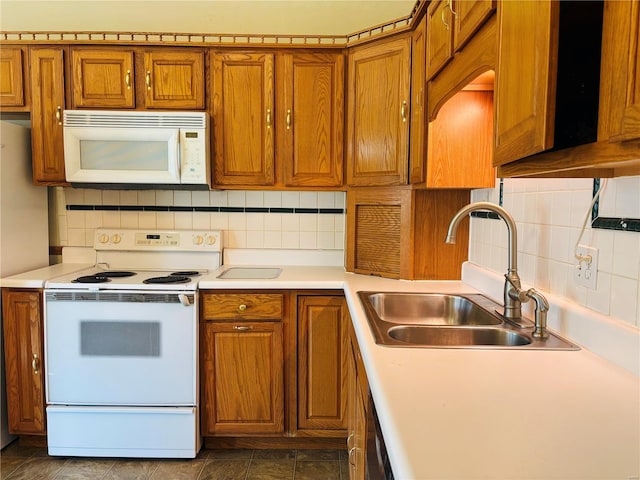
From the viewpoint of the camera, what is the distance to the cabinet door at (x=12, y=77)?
239 centimetres

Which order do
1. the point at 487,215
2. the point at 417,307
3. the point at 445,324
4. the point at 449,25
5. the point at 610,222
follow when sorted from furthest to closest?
the point at 487,215, the point at 417,307, the point at 445,324, the point at 449,25, the point at 610,222

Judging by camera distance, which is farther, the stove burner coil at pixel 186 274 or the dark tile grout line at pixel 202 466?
the stove burner coil at pixel 186 274

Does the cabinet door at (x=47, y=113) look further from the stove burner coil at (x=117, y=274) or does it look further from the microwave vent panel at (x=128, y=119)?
the stove burner coil at (x=117, y=274)

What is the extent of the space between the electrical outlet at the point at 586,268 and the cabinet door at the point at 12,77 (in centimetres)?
276

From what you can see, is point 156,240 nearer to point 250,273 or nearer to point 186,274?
point 186,274

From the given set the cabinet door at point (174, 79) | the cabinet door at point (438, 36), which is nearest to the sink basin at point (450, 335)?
the cabinet door at point (438, 36)

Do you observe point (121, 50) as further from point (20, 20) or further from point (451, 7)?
point (451, 7)

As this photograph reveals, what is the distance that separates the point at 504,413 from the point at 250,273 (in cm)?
184

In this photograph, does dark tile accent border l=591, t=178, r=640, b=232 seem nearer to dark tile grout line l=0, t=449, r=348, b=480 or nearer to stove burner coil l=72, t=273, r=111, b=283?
dark tile grout line l=0, t=449, r=348, b=480

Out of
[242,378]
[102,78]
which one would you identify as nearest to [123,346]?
[242,378]

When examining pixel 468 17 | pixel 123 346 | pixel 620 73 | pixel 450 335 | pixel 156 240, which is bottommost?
pixel 123 346

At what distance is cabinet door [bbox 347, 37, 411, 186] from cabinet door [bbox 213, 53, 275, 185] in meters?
0.45

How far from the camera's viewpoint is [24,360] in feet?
7.38

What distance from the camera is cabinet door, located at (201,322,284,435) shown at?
2.25m
